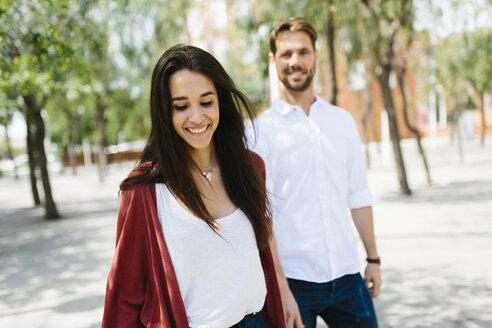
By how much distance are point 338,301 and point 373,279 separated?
0.29 m

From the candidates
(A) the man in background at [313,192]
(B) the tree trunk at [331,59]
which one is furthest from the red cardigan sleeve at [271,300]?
(B) the tree trunk at [331,59]

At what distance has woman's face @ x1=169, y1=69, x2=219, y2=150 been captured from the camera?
163 cm

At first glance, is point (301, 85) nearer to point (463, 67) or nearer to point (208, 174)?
point (208, 174)

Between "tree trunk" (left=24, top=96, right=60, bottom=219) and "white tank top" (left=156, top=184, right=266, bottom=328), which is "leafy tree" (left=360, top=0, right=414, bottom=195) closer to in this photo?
"tree trunk" (left=24, top=96, right=60, bottom=219)

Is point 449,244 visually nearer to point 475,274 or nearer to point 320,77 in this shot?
point 475,274

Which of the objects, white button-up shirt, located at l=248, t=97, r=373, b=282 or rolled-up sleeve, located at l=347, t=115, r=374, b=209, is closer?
white button-up shirt, located at l=248, t=97, r=373, b=282

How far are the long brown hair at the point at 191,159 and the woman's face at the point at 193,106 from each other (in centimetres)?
2

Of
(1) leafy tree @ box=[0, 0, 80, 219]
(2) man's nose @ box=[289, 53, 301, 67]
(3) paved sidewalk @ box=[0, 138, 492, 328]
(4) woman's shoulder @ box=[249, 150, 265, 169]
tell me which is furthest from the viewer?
(3) paved sidewalk @ box=[0, 138, 492, 328]

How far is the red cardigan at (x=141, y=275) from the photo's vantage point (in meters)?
1.50

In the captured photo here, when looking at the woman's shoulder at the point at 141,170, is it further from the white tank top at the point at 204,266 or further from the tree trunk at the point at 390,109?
the tree trunk at the point at 390,109

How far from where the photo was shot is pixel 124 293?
1511 millimetres

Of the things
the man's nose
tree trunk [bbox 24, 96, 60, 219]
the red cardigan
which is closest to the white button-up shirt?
the man's nose

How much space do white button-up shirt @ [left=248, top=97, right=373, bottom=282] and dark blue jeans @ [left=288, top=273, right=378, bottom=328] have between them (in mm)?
49

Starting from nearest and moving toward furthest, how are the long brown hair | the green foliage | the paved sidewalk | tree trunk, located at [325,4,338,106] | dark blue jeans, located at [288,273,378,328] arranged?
1. the long brown hair
2. dark blue jeans, located at [288,273,378,328]
3. the paved sidewalk
4. tree trunk, located at [325,4,338,106]
5. the green foliage
